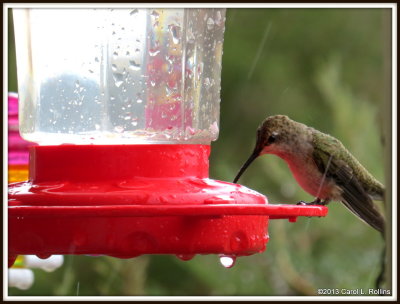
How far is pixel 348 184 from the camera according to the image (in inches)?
126

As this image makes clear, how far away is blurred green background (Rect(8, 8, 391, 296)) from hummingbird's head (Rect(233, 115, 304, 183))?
0.85 metres

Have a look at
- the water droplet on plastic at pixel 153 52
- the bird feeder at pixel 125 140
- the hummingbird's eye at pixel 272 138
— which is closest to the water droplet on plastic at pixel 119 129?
the bird feeder at pixel 125 140

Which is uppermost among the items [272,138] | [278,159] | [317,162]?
[272,138]

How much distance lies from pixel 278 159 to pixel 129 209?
3.22 metres

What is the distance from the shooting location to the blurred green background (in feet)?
14.4

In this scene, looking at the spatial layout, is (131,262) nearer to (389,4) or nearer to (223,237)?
(223,237)

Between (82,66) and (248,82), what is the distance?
12.9ft

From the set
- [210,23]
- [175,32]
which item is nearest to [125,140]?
[175,32]

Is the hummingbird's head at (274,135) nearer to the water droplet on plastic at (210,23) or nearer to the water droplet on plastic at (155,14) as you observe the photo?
the water droplet on plastic at (210,23)

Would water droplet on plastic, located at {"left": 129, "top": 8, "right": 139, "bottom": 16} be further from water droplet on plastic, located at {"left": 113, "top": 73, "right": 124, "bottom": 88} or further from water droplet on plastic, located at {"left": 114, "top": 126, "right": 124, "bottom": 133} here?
water droplet on plastic, located at {"left": 114, "top": 126, "right": 124, "bottom": 133}

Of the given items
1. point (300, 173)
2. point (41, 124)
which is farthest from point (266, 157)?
point (41, 124)

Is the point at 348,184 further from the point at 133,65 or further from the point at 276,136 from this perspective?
the point at 133,65

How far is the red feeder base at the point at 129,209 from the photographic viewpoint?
5.74 ft

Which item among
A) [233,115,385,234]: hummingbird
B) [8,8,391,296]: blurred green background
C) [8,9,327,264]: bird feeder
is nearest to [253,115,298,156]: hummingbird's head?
[233,115,385,234]: hummingbird
